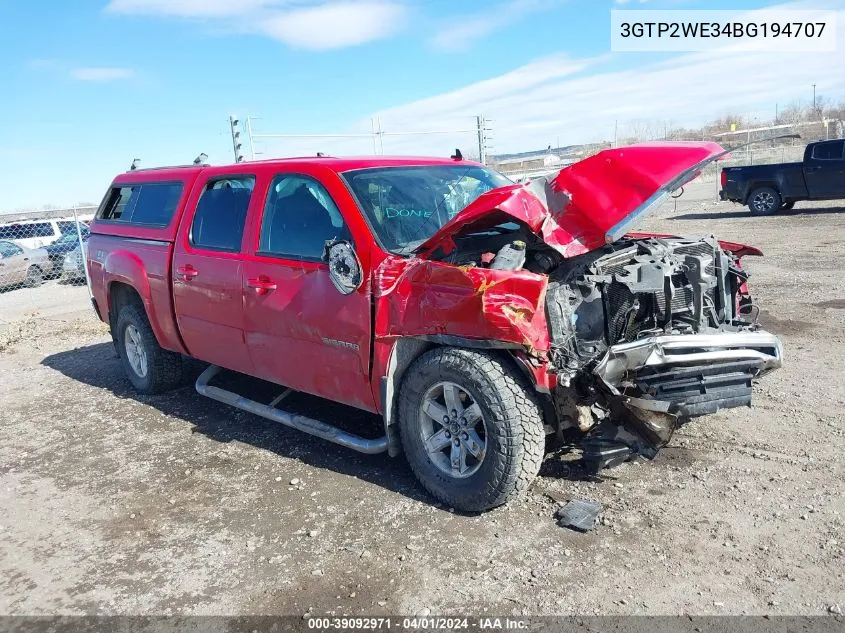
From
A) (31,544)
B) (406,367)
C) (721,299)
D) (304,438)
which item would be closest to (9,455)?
(31,544)

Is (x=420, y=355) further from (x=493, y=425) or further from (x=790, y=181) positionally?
(x=790, y=181)

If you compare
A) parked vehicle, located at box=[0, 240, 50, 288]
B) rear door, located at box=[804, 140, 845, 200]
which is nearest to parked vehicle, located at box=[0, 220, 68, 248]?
parked vehicle, located at box=[0, 240, 50, 288]

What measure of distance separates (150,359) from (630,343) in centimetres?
438

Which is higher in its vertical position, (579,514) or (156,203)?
(156,203)

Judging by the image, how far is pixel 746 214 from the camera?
17.8 meters

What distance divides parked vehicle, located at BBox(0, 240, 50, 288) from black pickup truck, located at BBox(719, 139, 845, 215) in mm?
17043

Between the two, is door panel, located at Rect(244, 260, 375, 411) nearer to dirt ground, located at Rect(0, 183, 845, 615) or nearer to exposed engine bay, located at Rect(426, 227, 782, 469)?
dirt ground, located at Rect(0, 183, 845, 615)

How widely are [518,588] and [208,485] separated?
225 centimetres

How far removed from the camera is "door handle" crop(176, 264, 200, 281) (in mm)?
5032

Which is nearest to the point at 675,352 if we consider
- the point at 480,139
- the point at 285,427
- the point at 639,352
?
the point at 639,352

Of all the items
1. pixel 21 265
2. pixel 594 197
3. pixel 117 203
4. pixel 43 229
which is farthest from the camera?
pixel 43 229

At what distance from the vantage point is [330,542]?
3.49 m

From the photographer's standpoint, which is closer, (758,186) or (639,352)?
(639,352)

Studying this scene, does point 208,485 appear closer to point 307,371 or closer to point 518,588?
point 307,371
